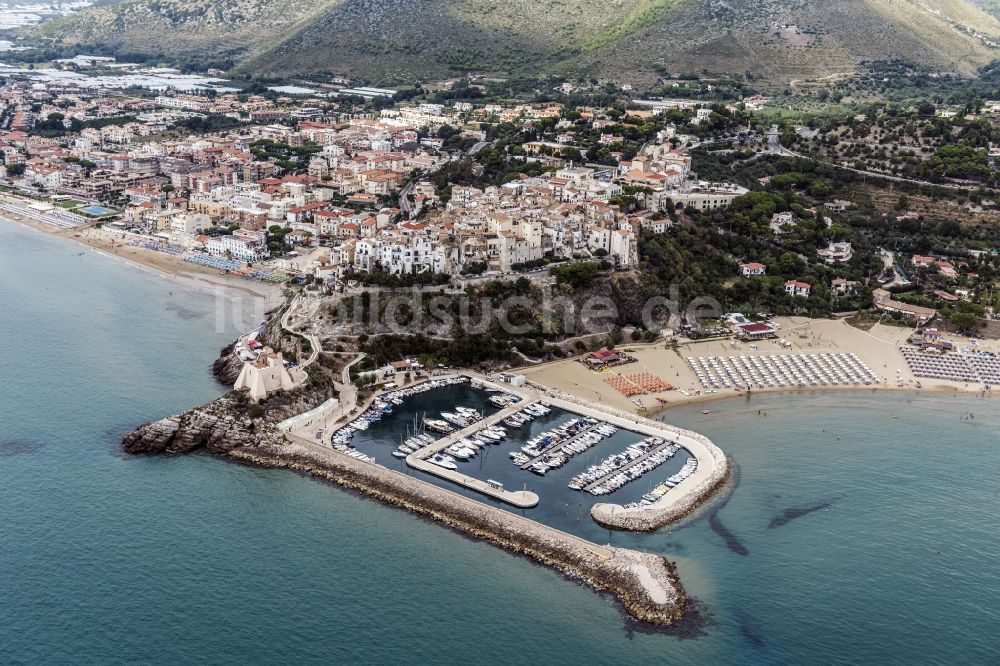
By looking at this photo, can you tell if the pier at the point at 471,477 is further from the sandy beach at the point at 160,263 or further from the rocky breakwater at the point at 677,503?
the sandy beach at the point at 160,263

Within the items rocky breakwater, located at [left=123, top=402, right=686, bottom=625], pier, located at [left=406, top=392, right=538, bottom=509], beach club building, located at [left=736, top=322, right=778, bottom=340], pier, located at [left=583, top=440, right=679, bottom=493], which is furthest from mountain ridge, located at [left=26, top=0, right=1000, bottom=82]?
rocky breakwater, located at [left=123, top=402, right=686, bottom=625]

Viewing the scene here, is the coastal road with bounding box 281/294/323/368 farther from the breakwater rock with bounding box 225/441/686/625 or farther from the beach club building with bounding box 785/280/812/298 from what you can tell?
the beach club building with bounding box 785/280/812/298

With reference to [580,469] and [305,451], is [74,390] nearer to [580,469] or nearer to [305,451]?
[305,451]

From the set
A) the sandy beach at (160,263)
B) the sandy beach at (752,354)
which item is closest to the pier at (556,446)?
the sandy beach at (752,354)

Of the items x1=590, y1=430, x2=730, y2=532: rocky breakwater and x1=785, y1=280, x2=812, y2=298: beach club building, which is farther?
x1=785, y1=280, x2=812, y2=298: beach club building

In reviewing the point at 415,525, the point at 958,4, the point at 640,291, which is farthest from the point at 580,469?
the point at 958,4

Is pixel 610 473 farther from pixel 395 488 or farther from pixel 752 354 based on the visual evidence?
pixel 752 354
